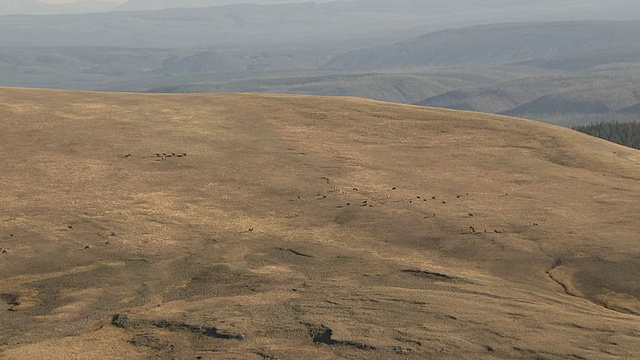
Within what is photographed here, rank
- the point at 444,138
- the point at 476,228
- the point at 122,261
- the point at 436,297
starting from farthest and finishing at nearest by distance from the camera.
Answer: the point at 444,138
the point at 476,228
the point at 122,261
the point at 436,297

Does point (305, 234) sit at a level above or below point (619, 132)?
above

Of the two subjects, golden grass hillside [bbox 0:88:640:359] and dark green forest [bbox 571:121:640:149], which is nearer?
golden grass hillside [bbox 0:88:640:359]

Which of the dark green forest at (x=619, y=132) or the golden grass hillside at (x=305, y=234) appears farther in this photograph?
the dark green forest at (x=619, y=132)

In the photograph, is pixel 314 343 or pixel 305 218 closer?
pixel 314 343

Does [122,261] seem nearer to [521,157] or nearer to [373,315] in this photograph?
[373,315]

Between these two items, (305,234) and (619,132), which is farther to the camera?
(619,132)

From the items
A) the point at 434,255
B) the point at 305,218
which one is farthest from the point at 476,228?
the point at 305,218

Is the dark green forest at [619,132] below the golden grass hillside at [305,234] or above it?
below

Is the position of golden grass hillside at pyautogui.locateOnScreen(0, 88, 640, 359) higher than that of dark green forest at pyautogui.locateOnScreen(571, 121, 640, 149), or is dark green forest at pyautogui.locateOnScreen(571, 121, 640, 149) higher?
golden grass hillside at pyautogui.locateOnScreen(0, 88, 640, 359)
